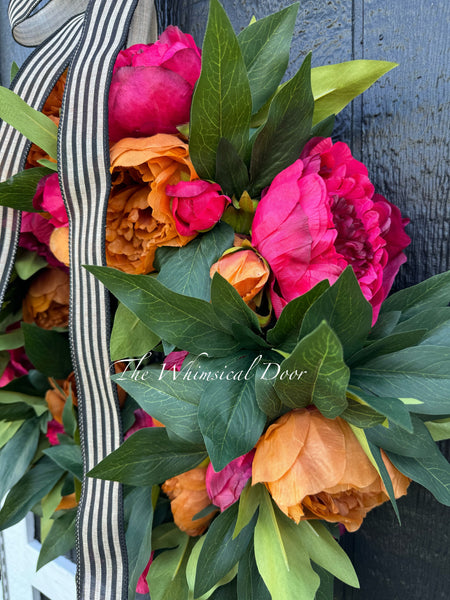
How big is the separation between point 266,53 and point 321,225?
167mm

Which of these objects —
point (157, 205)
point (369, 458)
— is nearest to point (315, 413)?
point (369, 458)

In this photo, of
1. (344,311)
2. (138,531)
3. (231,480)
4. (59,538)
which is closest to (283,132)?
(344,311)

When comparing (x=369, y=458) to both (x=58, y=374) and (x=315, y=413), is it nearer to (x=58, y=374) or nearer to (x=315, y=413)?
(x=315, y=413)

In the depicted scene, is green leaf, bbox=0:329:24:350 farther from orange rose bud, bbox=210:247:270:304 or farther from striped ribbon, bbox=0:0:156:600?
orange rose bud, bbox=210:247:270:304

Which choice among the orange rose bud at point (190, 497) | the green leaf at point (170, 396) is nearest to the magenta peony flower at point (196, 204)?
the green leaf at point (170, 396)

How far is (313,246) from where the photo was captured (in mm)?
335

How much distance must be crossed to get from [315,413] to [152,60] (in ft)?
0.98

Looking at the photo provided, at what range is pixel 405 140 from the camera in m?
0.43

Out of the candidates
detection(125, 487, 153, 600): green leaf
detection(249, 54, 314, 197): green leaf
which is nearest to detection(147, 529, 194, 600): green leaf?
detection(125, 487, 153, 600): green leaf

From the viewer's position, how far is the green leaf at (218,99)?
34cm

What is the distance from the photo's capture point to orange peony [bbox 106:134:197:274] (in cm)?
37

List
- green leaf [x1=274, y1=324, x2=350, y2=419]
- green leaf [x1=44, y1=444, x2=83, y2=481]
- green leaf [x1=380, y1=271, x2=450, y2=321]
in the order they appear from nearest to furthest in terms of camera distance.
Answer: green leaf [x1=274, y1=324, x2=350, y2=419] → green leaf [x1=380, y1=271, x2=450, y2=321] → green leaf [x1=44, y1=444, x2=83, y2=481]

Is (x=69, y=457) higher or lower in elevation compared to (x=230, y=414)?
lower

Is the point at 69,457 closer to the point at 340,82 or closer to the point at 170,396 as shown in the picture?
the point at 170,396
